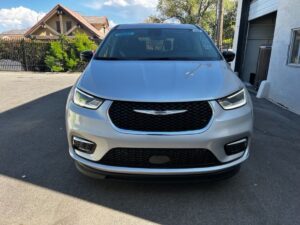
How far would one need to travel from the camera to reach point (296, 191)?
115 inches

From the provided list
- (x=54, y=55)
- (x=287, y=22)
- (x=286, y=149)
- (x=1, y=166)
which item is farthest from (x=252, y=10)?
(x=1, y=166)

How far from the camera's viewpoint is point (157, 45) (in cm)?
374

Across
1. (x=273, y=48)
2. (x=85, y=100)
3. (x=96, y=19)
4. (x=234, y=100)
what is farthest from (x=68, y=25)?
(x=234, y=100)

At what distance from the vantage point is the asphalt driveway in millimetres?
2475

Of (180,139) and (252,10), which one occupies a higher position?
(252,10)

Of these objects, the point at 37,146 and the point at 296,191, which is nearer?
the point at 296,191

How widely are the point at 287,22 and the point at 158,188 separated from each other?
6.40 m

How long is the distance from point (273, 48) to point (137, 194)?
7021 millimetres

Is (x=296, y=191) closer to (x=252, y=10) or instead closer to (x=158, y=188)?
(x=158, y=188)

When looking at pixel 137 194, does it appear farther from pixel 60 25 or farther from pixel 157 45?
pixel 60 25

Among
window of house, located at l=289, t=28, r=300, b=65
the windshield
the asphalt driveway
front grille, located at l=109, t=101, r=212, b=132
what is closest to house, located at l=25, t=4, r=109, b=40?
window of house, located at l=289, t=28, r=300, b=65

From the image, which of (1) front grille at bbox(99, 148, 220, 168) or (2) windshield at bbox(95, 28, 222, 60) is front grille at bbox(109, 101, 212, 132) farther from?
(2) windshield at bbox(95, 28, 222, 60)

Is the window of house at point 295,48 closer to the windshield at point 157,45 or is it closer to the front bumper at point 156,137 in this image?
the windshield at point 157,45

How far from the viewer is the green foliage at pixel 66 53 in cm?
1484
